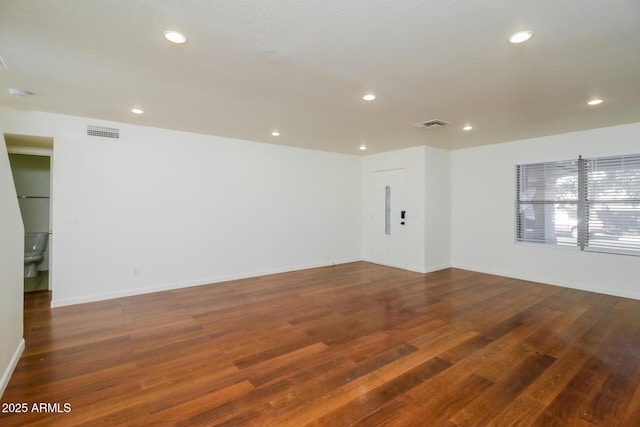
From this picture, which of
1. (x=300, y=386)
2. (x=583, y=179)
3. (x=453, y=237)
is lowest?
(x=300, y=386)

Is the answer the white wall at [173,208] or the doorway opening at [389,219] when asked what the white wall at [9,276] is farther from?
the doorway opening at [389,219]

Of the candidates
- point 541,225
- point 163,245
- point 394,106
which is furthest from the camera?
point 541,225

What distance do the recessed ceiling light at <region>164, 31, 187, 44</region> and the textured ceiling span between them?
48mm

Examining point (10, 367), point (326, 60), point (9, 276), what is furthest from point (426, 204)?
point (10, 367)

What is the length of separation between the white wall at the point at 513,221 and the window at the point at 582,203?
0.45ft

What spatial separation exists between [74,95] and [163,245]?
92.6 inches

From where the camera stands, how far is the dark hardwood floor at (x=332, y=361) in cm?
199

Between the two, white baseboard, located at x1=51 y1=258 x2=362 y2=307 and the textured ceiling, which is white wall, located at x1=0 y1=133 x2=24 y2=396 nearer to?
the textured ceiling

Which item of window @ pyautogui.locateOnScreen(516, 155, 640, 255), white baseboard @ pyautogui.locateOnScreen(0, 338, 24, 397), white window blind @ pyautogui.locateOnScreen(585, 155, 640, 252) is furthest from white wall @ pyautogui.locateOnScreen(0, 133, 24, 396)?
white window blind @ pyautogui.locateOnScreen(585, 155, 640, 252)

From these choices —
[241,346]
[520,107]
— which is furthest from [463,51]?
[241,346]

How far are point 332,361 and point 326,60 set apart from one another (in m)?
2.57

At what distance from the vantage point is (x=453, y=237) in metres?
6.58

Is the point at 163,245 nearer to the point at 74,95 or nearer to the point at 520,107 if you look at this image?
the point at 74,95

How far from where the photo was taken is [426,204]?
6000 mm
